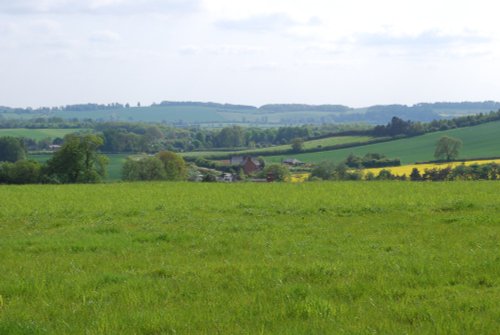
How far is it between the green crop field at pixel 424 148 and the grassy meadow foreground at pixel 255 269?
68.4 meters

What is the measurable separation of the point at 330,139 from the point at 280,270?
383 ft

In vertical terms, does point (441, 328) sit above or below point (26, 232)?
above

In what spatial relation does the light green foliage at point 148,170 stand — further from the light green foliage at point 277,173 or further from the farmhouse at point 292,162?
the farmhouse at point 292,162

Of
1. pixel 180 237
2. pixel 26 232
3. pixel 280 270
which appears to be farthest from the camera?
pixel 26 232

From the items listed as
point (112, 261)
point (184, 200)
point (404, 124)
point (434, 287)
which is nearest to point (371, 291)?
point (434, 287)

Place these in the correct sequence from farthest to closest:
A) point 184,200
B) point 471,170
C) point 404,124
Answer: point 404,124, point 471,170, point 184,200

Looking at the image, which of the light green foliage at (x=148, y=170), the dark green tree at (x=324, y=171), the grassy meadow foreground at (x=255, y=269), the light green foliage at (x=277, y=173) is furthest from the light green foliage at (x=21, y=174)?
the dark green tree at (x=324, y=171)

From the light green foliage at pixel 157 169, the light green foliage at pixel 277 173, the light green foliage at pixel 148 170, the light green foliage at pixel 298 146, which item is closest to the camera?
the light green foliage at pixel 277 173

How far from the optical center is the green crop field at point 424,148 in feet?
291

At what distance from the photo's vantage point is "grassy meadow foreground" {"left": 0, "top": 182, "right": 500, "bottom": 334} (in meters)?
7.82

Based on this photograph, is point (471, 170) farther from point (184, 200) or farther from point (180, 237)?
point (180, 237)

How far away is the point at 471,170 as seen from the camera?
5684cm

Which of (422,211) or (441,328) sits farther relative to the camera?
(422,211)

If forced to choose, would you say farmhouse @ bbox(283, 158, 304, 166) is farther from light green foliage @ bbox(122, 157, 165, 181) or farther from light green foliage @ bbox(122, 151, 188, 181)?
light green foliage @ bbox(122, 157, 165, 181)
